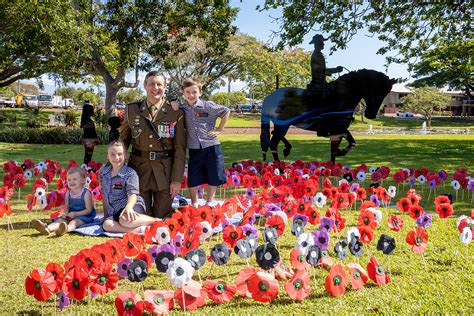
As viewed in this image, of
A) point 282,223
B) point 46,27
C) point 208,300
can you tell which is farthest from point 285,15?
point 208,300

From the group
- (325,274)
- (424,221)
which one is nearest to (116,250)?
(325,274)

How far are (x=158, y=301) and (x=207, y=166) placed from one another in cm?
321

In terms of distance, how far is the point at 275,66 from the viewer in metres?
35.1

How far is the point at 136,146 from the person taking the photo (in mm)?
5395

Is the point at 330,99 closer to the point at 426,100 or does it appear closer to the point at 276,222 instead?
the point at 276,222

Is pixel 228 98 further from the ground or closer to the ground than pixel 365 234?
further from the ground

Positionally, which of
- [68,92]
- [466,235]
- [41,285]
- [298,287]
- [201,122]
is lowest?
[298,287]

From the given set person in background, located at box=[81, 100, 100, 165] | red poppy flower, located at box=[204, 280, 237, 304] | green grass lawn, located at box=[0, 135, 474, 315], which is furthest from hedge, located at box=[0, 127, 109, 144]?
red poppy flower, located at box=[204, 280, 237, 304]

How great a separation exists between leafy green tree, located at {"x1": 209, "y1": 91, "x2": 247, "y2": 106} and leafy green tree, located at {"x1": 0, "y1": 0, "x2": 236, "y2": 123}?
4514 centimetres

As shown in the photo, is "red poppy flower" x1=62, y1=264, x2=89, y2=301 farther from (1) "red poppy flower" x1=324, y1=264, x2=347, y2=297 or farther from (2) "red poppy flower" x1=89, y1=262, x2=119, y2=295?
(1) "red poppy flower" x1=324, y1=264, x2=347, y2=297

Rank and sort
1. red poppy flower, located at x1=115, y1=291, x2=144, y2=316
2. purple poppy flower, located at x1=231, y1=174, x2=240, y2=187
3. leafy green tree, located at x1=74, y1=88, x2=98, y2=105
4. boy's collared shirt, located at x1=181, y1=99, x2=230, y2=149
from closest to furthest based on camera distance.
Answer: red poppy flower, located at x1=115, y1=291, x2=144, y2=316, boy's collared shirt, located at x1=181, y1=99, x2=230, y2=149, purple poppy flower, located at x1=231, y1=174, x2=240, y2=187, leafy green tree, located at x1=74, y1=88, x2=98, y2=105

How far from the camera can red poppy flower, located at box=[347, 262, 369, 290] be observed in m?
3.51

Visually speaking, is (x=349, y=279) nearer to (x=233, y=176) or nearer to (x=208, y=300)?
(x=208, y=300)

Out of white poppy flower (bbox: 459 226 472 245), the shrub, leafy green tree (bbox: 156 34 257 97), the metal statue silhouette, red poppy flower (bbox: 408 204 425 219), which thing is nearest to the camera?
white poppy flower (bbox: 459 226 472 245)
